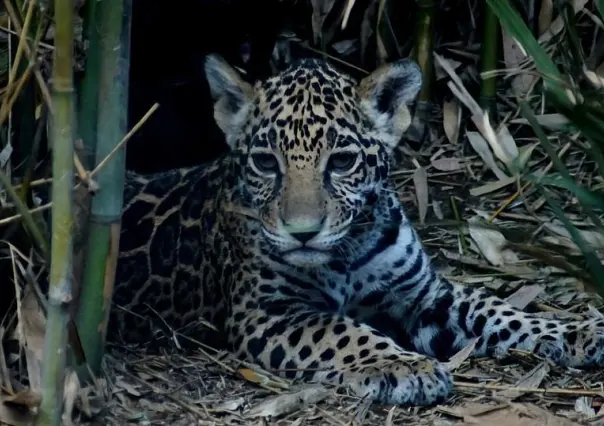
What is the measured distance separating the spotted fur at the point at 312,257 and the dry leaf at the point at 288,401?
0.18 metres

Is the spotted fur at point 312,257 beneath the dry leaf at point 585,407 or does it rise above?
above

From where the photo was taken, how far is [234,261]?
6.66 metres

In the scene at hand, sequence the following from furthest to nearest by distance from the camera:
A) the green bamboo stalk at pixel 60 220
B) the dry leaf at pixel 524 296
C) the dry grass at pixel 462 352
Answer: the dry leaf at pixel 524 296, the dry grass at pixel 462 352, the green bamboo stalk at pixel 60 220

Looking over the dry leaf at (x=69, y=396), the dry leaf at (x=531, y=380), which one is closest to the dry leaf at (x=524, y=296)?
the dry leaf at (x=531, y=380)

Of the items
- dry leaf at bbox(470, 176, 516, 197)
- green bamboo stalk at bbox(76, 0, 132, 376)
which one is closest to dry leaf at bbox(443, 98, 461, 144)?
dry leaf at bbox(470, 176, 516, 197)

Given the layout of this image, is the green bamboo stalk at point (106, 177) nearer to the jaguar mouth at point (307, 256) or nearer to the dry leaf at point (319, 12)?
the jaguar mouth at point (307, 256)

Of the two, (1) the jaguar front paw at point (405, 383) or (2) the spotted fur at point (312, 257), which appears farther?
(2) the spotted fur at point (312, 257)

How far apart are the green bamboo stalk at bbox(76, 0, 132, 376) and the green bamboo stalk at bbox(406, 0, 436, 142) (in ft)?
13.5

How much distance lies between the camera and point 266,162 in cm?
634

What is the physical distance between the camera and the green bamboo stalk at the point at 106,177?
450 centimetres

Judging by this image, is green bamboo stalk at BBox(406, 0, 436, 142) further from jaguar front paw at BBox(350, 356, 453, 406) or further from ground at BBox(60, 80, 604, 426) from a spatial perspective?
jaguar front paw at BBox(350, 356, 453, 406)

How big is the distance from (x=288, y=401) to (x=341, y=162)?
1310 mm

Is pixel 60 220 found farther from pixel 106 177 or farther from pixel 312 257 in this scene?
pixel 312 257

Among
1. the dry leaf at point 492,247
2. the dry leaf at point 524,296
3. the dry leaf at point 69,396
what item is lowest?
the dry leaf at point 524,296
